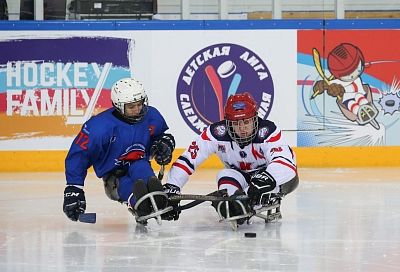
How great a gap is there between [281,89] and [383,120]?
1.01m

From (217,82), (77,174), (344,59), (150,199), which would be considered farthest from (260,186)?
(344,59)

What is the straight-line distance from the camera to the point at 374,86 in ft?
32.9

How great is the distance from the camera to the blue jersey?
Result: 597cm

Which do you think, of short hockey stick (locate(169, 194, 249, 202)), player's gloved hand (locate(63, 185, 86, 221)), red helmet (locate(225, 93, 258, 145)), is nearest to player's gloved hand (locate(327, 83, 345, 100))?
red helmet (locate(225, 93, 258, 145))

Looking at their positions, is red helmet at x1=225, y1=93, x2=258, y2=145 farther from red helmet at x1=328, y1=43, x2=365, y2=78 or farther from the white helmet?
red helmet at x1=328, y1=43, x2=365, y2=78

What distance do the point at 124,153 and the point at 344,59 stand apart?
4374 millimetres

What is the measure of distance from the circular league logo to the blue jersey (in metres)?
3.63

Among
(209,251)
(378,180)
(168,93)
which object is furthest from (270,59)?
(209,251)

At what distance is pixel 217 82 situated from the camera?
32.7 ft

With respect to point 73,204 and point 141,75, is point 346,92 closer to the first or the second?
point 141,75

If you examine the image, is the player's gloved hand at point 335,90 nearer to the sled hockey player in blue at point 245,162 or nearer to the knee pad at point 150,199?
the sled hockey player in blue at point 245,162

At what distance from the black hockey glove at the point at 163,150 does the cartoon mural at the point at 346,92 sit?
3863 mm

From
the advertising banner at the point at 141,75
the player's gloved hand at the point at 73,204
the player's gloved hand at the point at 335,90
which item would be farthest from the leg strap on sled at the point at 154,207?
the player's gloved hand at the point at 335,90

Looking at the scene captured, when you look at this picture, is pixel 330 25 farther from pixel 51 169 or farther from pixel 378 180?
pixel 51 169
